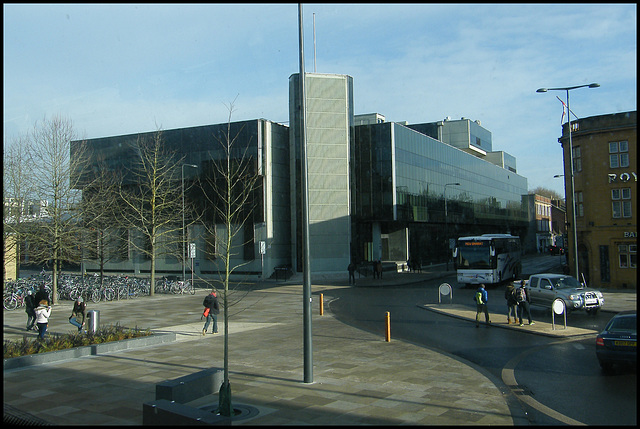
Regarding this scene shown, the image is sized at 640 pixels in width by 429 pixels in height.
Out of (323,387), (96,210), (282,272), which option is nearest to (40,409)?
(323,387)

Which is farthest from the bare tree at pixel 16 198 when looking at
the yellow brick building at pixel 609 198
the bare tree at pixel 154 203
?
the yellow brick building at pixel 609 198

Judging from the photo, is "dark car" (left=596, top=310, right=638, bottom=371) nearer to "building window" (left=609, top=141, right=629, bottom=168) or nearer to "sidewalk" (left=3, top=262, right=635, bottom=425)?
"sidewalk" (left=3, top=262, right=635, bottom=425)

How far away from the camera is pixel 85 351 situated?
1364cm

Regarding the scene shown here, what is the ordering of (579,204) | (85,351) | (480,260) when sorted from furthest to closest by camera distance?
(579,204)
(480,260)
(85,351)

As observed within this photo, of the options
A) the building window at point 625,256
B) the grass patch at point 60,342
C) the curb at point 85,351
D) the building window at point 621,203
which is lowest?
the curb at point 85,351

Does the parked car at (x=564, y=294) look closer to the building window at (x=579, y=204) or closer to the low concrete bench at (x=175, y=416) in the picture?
the building window at (x=579, y=204)

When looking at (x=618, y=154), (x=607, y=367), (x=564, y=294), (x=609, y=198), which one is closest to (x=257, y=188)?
(x=609, y=198)

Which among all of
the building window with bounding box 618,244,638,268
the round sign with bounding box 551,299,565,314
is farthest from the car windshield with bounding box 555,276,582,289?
the building window with bounding box 618,244,638,268

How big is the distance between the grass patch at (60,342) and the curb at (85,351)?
35cm

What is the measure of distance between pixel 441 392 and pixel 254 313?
48.6ft

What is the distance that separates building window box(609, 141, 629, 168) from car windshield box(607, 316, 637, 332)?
25.5m

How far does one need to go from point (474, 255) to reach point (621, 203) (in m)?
9.60

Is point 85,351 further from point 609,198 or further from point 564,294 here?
point 609,198

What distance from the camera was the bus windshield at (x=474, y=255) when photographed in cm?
3428
